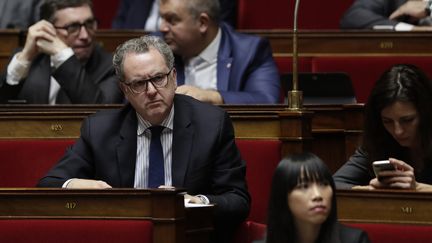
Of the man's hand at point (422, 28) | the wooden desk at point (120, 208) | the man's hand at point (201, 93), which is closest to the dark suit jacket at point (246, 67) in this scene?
the man's hand at point (201, 93)

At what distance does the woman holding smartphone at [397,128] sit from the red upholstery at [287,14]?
1125 millimetres

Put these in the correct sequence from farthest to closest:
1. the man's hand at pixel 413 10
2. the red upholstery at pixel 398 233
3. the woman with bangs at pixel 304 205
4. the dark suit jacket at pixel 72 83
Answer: the man's hand at pixel 413 10 < the dark suit jacket at pixel 72 83 < the red upholstery at pixel 398 233 < the woman with bangs at pixel 304 205

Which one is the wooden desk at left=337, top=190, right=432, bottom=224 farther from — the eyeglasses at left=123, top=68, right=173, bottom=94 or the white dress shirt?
the white dress shirt

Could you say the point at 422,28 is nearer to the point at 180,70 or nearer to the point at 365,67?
the point at 365,67

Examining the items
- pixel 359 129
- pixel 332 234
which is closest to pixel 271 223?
pixel 332 234

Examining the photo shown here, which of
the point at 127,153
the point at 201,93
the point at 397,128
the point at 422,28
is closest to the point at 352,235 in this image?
the point at 397,128

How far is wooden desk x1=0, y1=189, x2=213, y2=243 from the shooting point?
5.24ft

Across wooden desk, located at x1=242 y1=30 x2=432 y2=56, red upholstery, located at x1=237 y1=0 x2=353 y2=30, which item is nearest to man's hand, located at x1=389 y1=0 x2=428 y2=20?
wooden desk, located at x1=242 y1=30 x2=432 y2=56

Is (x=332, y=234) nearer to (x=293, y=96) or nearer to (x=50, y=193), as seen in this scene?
(x=50, y=193)

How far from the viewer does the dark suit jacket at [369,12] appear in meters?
2.72

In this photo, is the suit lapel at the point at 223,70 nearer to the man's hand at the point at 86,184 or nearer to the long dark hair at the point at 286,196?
the man's hand at the point at 86,184

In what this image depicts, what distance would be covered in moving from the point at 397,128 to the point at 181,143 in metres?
0.35

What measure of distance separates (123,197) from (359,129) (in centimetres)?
67

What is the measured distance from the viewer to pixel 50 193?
1663 millimetres
